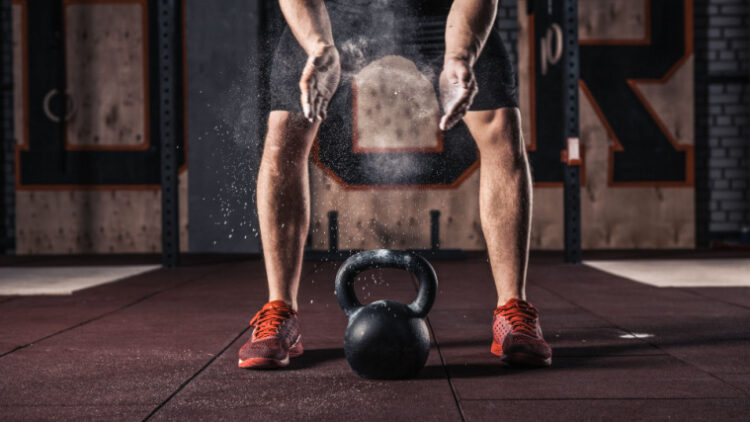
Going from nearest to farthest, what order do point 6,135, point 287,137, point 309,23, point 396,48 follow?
point 309,23 < point 287,137 < point 396,48 < point 6,135

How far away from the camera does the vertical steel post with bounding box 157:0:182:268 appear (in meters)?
5.38

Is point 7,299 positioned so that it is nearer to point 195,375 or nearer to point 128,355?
point 128,355

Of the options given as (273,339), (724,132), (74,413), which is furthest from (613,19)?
(74,413)

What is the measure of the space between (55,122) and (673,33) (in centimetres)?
620

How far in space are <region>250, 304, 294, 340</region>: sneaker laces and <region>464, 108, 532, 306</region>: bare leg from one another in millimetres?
640

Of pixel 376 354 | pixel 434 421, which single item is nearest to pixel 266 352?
pixel 376 354

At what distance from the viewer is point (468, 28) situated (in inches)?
80.2

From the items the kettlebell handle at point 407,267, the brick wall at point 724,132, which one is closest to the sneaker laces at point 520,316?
the kettlebell handle at point 407,267

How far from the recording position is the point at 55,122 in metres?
7.03

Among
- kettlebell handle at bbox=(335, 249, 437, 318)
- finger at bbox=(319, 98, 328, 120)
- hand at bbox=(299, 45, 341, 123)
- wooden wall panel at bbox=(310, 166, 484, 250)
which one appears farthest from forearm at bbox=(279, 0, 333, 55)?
wooden wall panel at bbox=(310, 166, 484, 250)

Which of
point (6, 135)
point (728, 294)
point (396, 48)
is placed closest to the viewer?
point (396, 48)

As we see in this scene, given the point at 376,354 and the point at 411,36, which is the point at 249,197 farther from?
the point at 376,354

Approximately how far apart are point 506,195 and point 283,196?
0.68 meters

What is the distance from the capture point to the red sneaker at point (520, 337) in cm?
197
